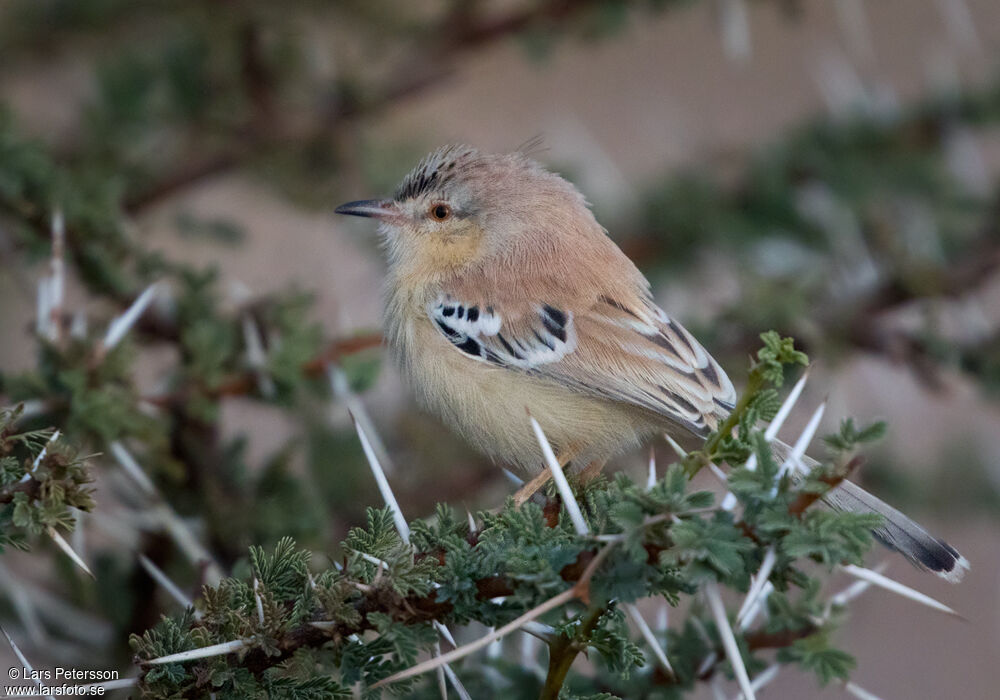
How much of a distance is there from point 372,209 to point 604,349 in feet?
4.26

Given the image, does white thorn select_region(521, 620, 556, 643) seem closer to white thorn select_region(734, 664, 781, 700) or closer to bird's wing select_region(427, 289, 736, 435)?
white thorn select_region(734, 664, 781, 700)

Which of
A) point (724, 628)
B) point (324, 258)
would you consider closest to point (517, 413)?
point (724, 628)

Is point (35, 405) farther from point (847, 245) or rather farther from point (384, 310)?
point (847, 245)

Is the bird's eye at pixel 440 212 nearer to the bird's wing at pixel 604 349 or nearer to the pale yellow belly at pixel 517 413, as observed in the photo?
the bird's wing at pixel 604 349

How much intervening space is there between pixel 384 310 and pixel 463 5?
172 centimetres

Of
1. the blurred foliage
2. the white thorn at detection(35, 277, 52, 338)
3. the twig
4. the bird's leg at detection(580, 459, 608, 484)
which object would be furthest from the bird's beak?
the twig

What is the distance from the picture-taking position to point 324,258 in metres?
6.92

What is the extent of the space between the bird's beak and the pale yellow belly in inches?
35.4

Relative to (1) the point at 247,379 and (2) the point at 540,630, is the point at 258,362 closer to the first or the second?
(1) the point at 247,379

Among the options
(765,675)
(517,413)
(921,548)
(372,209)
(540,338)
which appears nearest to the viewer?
(921,548)

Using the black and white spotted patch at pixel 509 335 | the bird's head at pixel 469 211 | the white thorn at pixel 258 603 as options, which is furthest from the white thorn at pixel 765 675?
the bird's head at pixel 469 211

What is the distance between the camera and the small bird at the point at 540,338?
127 inches

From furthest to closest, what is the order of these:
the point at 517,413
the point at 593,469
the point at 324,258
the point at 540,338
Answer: the point at 324,258, the point at 593,469, the point at 540,338, the point at 517,413

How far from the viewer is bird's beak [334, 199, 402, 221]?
159 inches
